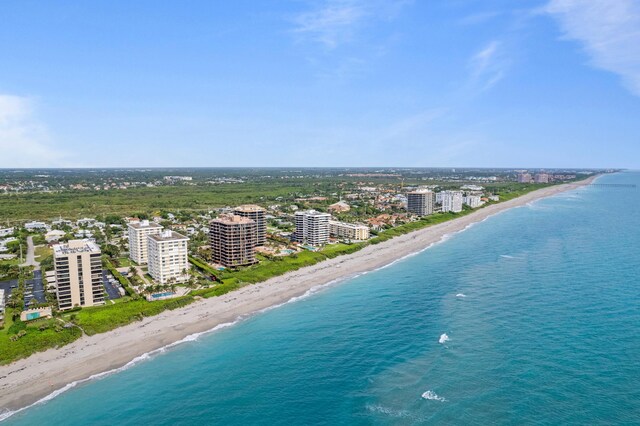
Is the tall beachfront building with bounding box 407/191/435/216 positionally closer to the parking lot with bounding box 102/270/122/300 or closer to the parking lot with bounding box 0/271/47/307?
the parking lot with bounding box 102/270/122/300

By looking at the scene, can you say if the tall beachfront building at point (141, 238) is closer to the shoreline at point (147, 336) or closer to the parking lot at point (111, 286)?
the parking lot at point (111, 286)

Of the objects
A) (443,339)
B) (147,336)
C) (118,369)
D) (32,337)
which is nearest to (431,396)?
(443,339)

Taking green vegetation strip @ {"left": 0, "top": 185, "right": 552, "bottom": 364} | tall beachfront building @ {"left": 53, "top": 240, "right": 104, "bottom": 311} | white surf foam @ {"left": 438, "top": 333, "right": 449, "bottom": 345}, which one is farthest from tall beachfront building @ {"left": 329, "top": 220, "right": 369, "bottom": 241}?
tall beachfront building @ {"left": 53, "top": 240, "right": 104, "bottom": 311}

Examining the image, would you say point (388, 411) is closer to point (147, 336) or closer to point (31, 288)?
point (147, 336)

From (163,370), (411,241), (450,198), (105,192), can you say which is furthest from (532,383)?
(105,192)

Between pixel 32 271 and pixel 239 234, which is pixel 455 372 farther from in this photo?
pixel 32 271

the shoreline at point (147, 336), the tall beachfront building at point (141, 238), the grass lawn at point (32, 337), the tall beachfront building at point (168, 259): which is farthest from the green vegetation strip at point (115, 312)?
the tall beachfront building at point (141, 238)
